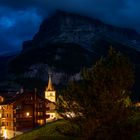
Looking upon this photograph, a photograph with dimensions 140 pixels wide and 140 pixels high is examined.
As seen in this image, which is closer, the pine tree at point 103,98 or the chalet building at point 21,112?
the pine tree at point 103,98

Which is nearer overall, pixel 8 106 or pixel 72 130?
pixel 72 130

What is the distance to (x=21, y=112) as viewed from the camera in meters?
111

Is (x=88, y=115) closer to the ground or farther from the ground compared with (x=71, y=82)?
closer to the ground

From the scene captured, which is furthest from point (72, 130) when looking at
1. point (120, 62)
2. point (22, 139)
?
point (22, 139)

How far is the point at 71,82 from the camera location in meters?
33.8

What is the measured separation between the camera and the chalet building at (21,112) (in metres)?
109

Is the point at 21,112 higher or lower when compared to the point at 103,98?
higher

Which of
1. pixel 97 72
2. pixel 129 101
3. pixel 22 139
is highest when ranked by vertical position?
pixel 97 72

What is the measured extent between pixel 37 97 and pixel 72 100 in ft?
274

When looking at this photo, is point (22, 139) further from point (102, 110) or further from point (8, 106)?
point (8, 106)

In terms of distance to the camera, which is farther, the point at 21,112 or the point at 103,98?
the point at 21,112

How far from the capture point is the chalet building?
10906cm

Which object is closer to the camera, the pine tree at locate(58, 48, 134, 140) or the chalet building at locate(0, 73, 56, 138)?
the pine tree at locate(58, 48, 134, 140)

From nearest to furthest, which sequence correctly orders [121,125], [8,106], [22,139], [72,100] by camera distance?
A: [121,125] < [72,100] < [22,139] < [8,106]
